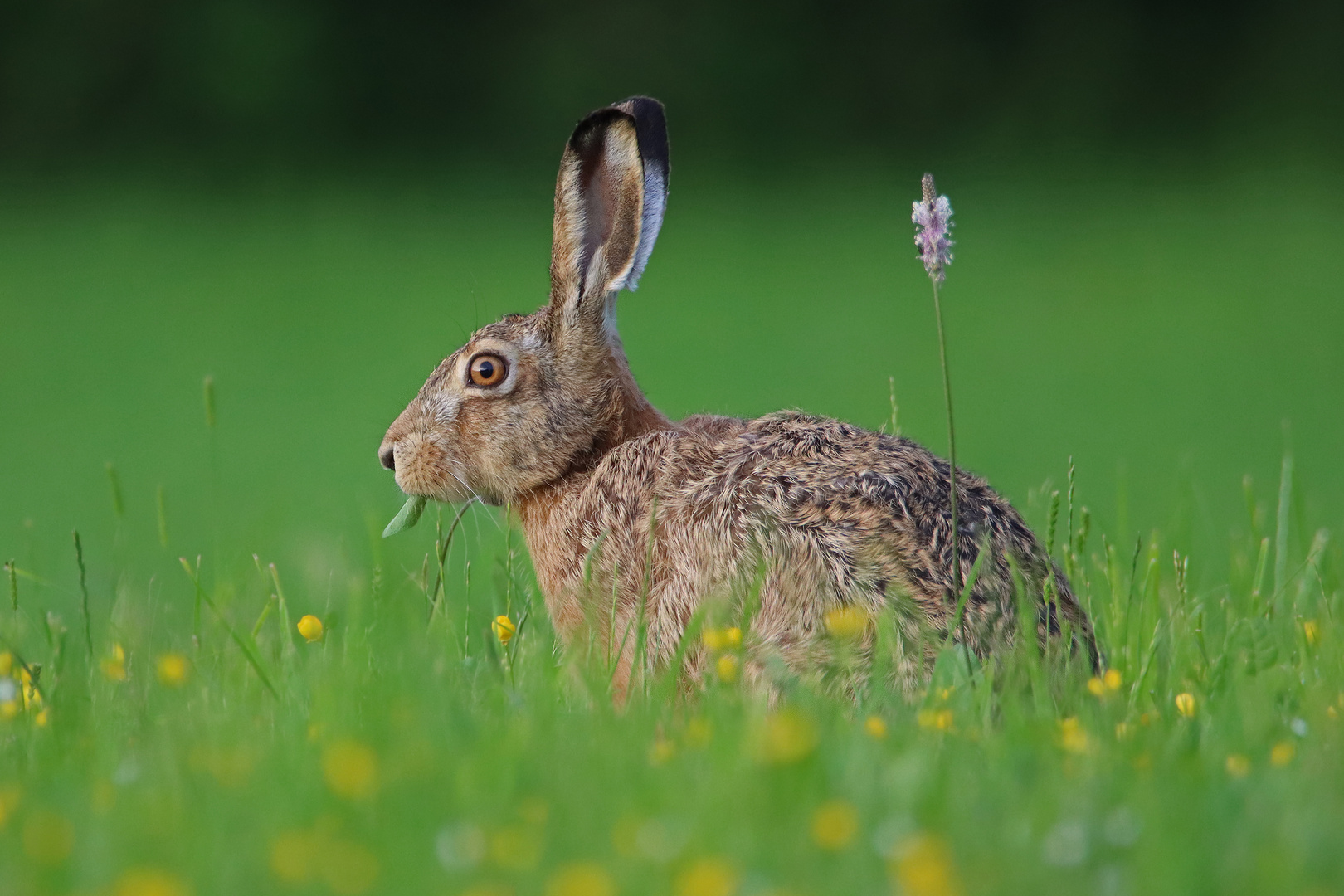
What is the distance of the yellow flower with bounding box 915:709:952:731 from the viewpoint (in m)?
3.28

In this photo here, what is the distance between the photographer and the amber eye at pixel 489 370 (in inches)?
190

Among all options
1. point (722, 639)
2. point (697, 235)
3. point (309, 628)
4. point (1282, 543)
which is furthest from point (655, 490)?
point (697, 235)

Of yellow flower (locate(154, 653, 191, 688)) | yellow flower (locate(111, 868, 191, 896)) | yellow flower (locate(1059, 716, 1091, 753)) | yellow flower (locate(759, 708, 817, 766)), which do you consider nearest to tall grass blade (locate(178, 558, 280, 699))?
yellow flower (locate(154, 653, 191, 688))

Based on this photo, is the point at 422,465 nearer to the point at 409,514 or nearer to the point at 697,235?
the point at 409,514

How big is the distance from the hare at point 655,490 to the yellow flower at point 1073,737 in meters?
0.38

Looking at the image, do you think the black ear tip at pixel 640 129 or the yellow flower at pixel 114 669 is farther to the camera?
the black ear tip at pixel 640 129

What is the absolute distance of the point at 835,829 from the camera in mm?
2492

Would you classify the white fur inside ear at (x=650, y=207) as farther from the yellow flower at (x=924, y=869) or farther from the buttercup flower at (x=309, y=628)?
the yellow flower at (x=924, y=869)

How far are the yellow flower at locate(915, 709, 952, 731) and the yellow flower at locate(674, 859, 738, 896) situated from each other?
97cm

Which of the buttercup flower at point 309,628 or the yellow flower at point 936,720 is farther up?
the yellow flower at point 936,720

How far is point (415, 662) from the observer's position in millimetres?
3484

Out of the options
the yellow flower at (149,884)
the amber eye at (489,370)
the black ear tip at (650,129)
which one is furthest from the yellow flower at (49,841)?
the black ear tip at (650,129)

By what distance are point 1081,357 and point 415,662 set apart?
1298 cm

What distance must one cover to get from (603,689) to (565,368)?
1528mm
